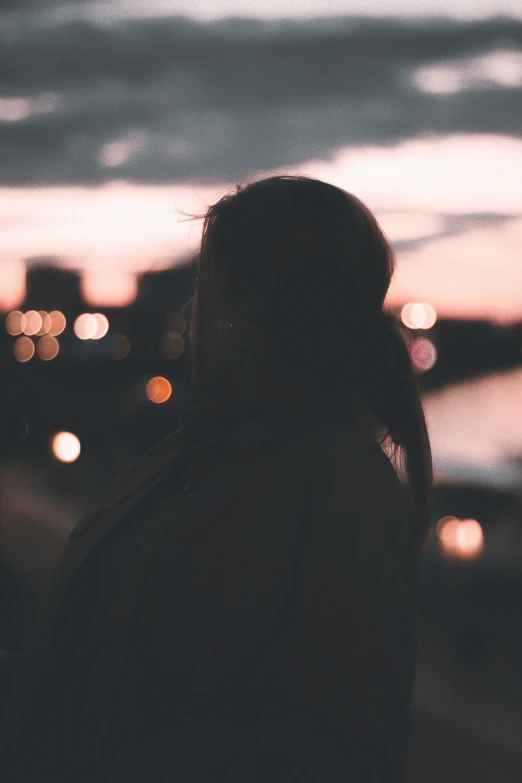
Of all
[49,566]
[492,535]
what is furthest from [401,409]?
[492,535]

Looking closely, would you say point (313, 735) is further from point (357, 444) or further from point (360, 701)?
point (357, 444)

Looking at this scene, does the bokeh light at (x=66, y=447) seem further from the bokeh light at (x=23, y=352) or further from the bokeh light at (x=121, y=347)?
the bokeh light at (x=23, y=352)

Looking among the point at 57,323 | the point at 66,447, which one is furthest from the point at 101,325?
the point at 66,447

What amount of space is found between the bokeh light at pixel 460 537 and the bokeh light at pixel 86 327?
84286 millimetres

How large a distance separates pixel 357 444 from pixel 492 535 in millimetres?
24754

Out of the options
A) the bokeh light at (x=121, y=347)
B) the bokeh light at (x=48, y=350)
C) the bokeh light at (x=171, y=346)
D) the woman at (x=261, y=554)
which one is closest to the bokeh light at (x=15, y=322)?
the bokeh light at (x=48, y=350)

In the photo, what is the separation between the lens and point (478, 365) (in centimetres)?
13762

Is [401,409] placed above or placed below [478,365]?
below

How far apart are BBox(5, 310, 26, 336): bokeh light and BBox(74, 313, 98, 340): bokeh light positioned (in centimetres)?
2216

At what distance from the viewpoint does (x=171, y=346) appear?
77.4m

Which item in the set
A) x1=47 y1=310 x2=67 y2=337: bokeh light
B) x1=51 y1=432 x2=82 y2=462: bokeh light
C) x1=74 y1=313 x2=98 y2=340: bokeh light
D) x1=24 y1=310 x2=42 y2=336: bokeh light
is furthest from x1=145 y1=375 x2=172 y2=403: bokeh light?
x1=24 y1=310 x2=42 y2=336: bokeh light

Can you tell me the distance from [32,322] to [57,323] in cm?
432

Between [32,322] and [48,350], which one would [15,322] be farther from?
[48,350]

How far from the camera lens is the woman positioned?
1683mm
